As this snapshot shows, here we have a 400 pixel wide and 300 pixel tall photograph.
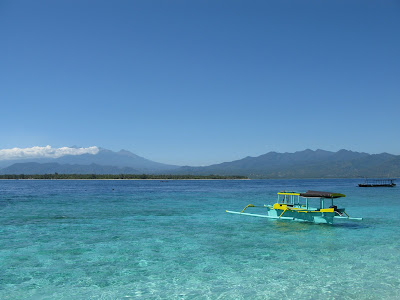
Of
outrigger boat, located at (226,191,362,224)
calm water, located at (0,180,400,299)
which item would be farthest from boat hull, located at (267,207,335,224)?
calm water, located at (0,180,400,299)

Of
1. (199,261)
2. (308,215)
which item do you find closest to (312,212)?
(308,215)

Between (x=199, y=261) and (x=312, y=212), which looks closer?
(x=199, y=261)

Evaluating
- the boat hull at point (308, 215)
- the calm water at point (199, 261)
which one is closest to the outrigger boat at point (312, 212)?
the boat hull at point (308, 215)

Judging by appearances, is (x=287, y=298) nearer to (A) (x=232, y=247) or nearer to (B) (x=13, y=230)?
(A) (x=232, y=247)

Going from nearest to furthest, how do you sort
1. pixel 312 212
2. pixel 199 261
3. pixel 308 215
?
1. pixel 199 261
2. pixel 312 212
3. pixel 308 215

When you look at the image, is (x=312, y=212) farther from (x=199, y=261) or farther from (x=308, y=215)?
(x=199, y=261)

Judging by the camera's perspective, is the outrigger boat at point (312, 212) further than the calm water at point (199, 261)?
Yes

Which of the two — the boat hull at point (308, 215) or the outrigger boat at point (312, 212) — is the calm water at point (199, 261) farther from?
the outrigger boat at point (312, 212)

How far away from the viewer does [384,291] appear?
12109 mm

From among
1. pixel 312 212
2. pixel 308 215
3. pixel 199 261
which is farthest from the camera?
pixel 308 215

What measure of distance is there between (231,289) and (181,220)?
708 inches

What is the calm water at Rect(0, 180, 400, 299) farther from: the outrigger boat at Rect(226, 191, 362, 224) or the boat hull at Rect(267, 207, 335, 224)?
the outrigger boat at Rect(226, 191, 362, 224)

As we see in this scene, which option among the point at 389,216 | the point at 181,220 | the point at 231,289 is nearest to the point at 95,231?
the point at 181,220

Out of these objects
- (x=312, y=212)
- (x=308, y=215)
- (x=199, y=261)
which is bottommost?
(x=199, y=261)
